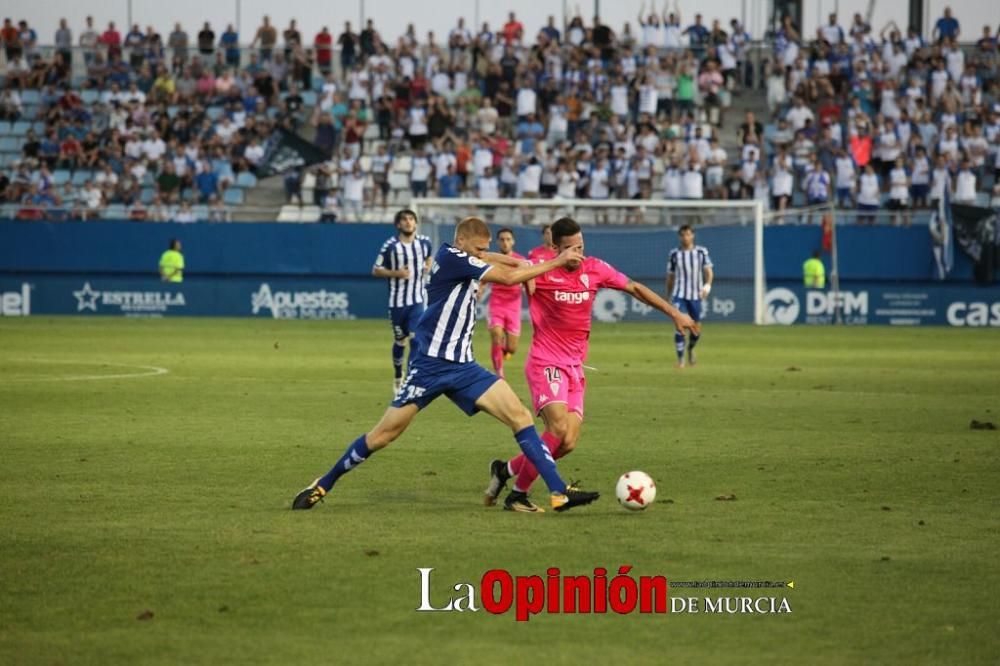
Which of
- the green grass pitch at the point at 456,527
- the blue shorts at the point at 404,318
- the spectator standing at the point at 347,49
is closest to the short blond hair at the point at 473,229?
the green grass pitch at the point at 456,527

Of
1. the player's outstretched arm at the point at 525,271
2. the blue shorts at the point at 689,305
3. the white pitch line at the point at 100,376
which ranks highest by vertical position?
the player's outstretched arm at the point at 525,271

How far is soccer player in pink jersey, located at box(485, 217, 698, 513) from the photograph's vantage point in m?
10.8

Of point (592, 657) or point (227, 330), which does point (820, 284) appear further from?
point (592, 657)

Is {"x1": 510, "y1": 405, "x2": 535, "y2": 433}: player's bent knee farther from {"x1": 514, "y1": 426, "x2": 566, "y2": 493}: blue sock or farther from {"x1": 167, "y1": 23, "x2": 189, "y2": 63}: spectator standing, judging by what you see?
{"x1": 167, "y1": 23, "x2": 189, "y2": 63}: spectator standing

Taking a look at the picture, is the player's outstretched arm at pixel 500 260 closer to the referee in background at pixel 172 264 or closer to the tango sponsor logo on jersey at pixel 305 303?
the referee in background at pixel 172 264

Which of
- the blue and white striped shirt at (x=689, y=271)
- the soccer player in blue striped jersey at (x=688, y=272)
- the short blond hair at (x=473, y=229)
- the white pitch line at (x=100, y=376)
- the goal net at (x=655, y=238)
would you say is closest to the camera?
the short blond hair at (x=473, y=229)

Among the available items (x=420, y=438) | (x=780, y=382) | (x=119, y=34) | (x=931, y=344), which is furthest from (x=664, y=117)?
(x=420, y=438)

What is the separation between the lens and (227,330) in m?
36.4

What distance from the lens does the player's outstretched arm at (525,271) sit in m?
10.1

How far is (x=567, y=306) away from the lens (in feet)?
37.7

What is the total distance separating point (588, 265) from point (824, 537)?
3085 mm

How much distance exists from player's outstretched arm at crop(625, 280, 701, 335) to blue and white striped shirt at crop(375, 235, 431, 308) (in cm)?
1040

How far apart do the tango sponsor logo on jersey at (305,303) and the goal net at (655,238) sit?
11.1 ft

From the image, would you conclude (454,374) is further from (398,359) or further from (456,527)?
(398,359)
